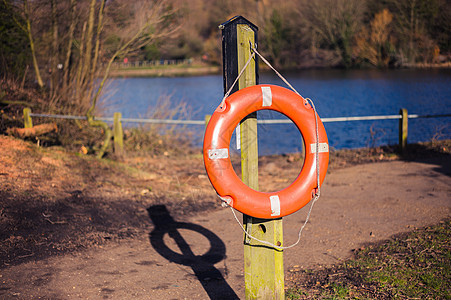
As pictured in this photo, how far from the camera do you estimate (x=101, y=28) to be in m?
10.1

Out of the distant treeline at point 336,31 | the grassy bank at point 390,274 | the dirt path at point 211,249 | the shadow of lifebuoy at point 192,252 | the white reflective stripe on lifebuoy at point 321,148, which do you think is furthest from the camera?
the distant treeline at point 336,31

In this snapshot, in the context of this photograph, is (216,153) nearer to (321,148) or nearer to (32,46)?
(321,148)

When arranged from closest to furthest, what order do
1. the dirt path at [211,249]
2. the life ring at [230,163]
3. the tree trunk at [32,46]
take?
the life ring at [230,163]
the dirt path at [211,249]
the tree trunk at [32,46]

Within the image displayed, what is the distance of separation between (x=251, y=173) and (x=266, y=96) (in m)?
0.51

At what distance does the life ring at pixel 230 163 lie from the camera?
2.88 meters

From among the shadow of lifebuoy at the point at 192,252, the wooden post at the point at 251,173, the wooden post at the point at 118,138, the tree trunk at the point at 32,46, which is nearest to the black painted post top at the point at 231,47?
the wooden post at the point at 251,173

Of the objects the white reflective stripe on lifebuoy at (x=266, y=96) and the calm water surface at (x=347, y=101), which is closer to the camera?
the white reflective stripe on lifebuoy at (x=266, y=96)

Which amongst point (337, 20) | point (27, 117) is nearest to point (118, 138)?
point (27, 117)

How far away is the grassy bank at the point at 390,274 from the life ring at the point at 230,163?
3.29 ft

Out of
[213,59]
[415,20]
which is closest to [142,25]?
[415,20]

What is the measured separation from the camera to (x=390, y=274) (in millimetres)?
3793

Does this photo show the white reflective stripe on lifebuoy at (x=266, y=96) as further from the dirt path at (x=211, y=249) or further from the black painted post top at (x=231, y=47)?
the dirt path at (x=211, y=249)

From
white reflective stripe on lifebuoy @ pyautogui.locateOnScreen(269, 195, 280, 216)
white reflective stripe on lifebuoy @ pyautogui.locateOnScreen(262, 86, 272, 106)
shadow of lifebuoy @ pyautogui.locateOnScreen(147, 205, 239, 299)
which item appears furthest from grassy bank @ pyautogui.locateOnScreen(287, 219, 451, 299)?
white reflective stripe on lifebuoy @ pyautogui.locateOnScreen(262, 86, 272, 106)

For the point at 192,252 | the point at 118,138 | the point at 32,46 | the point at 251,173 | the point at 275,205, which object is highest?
the point at 32,46
